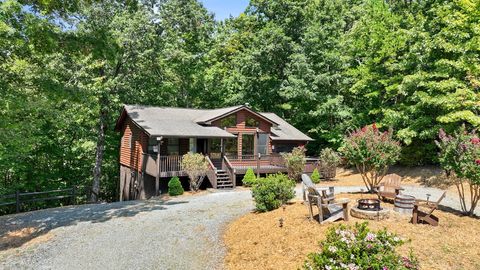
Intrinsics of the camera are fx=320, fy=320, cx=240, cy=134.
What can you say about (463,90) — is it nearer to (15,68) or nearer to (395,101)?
(395,101)

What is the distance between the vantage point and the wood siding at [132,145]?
21812 millimetres

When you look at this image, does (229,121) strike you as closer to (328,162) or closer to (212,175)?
(212,175)

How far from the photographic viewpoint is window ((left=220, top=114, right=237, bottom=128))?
23.8 meters

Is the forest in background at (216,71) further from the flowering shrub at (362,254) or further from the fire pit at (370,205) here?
the flowering shrub at (362,254)

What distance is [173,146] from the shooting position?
22.8 m

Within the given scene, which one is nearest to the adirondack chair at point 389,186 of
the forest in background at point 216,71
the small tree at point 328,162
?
the forest in background at point 216,71

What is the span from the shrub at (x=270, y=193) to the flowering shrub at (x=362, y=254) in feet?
21.2

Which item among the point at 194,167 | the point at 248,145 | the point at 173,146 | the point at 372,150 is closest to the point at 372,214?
the point at 372,150

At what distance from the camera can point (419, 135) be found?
2088 centimetres

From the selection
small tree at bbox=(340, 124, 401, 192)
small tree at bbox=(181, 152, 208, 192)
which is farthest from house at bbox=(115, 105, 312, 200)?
small tree at bbox=(340, 124, 401, 192)

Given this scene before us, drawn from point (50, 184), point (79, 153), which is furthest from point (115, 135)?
point (50, 184)

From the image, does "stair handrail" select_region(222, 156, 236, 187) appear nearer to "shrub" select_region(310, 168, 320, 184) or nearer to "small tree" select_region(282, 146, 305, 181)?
"small tree" select_region(282, 146, 305, 181)

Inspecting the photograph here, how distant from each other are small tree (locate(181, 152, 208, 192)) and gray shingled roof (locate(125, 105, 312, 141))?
5.62 feet

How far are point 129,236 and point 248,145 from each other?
16.1m
